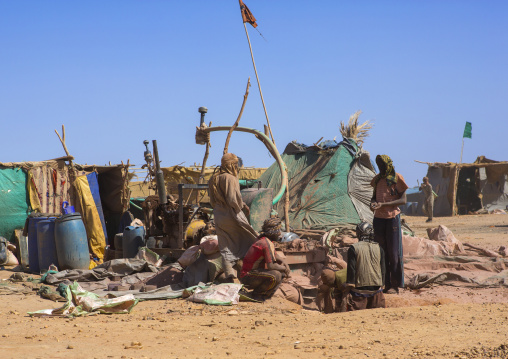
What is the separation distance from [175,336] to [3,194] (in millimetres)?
8110

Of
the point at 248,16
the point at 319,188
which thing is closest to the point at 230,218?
the point at 248,16

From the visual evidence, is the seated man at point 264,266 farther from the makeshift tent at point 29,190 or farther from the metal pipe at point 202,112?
the makeshift tent at point 29,190

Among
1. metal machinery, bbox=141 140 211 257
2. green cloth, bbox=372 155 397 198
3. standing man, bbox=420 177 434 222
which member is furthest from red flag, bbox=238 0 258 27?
standing man, bbox=420 177 434 222

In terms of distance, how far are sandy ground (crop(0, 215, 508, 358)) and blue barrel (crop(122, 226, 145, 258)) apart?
3.24 m

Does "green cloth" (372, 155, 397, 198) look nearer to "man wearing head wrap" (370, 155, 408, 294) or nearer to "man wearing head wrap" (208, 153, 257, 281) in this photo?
"man wearing head wrap" (370, 155, 408, 294)

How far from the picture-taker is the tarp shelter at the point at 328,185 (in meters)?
13.1

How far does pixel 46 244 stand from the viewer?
9578 mm

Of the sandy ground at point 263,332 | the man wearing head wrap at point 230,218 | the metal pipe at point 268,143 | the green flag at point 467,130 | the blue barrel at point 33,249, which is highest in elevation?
the green flag at point 467,130

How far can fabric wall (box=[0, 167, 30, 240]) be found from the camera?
466 inches

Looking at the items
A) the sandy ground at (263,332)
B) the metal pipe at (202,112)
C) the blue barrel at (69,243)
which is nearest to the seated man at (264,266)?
the sandy ground at (263,332)

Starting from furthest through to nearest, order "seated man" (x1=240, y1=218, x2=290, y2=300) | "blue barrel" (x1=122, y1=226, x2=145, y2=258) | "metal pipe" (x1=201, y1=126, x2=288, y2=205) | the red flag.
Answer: the red flag
"blue barrel" (x1=122, y1=226, x2=145, y2=258)
"metal pipe" (x1=201, y1=126, x2=288, y2=205)
"seated man" (x1=240, y1=218, x2=290, y2=300)

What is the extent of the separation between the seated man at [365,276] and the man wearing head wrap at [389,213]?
1055 mm

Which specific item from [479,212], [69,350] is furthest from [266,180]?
[479,212]

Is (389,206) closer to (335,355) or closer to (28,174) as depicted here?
(335,355)
